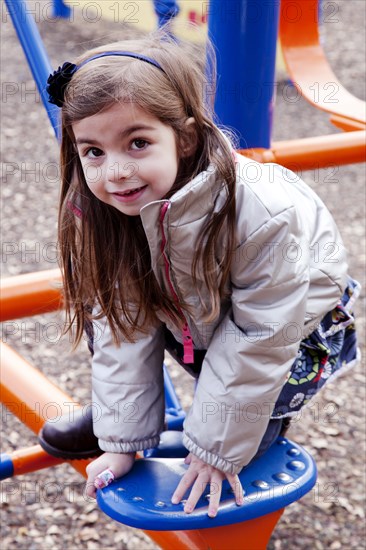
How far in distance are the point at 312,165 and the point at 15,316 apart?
70 cm

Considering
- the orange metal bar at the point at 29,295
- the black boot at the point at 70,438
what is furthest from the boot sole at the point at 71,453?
the orange metal bar at the point at 29,295

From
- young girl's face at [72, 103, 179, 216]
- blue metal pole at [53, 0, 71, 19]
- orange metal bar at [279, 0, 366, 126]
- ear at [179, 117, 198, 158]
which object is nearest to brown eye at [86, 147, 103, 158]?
young girl's face at [72, 103, 179, 216]

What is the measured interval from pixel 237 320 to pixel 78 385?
166 cm

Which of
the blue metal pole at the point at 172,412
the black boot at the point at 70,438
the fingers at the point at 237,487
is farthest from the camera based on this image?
the blue metal pole at the point at 172,412

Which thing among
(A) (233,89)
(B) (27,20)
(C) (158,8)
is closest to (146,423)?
(A) (233,89)

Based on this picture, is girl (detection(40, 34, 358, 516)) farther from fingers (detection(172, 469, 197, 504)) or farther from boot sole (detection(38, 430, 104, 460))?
boot sole (detection(38, 430, 104, 460))

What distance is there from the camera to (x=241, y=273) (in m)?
1.18

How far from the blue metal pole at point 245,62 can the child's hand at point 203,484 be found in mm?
689

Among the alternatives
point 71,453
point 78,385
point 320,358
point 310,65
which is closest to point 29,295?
point 71,453

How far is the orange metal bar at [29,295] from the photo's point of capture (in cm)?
146

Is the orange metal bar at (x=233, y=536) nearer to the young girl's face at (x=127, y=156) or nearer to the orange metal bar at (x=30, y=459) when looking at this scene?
the orange metal bar at (x=30, y=459)

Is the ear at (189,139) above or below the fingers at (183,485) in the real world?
above

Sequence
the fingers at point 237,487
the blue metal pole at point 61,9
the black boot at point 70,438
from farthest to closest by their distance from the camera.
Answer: the blue metal pole at point 61,9
the black boot at point 70,438
the fingers at point 237,487

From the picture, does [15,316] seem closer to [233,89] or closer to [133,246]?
[133,246]
